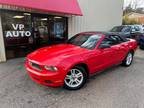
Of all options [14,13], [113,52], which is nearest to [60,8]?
[14,13]

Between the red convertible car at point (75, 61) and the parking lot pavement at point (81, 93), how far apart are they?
31cm

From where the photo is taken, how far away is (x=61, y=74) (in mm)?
3293

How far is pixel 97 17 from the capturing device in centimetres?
1012

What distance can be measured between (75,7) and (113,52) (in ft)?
13.0

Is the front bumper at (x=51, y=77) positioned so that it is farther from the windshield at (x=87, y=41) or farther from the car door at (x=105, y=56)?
the windshield at (x=87, y=41)

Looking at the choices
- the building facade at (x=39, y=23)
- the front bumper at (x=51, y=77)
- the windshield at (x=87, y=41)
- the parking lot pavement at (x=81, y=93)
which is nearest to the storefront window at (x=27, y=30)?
the building facade at (x=39, y=23)

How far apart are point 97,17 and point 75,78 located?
7426mm

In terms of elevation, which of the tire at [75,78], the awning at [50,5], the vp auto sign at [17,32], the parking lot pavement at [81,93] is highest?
the awning at [50,5]

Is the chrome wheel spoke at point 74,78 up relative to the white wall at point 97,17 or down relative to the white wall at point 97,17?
down

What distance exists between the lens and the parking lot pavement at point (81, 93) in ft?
10.1

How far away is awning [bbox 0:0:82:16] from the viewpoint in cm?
521

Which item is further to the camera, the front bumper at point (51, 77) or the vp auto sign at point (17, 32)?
the vp auto sign at point (17, 32)

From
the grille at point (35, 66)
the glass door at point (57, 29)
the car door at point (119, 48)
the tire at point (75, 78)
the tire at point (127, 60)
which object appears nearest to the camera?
the grille at point (35, 66)

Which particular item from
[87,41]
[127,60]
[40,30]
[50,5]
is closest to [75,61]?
[87,41]
